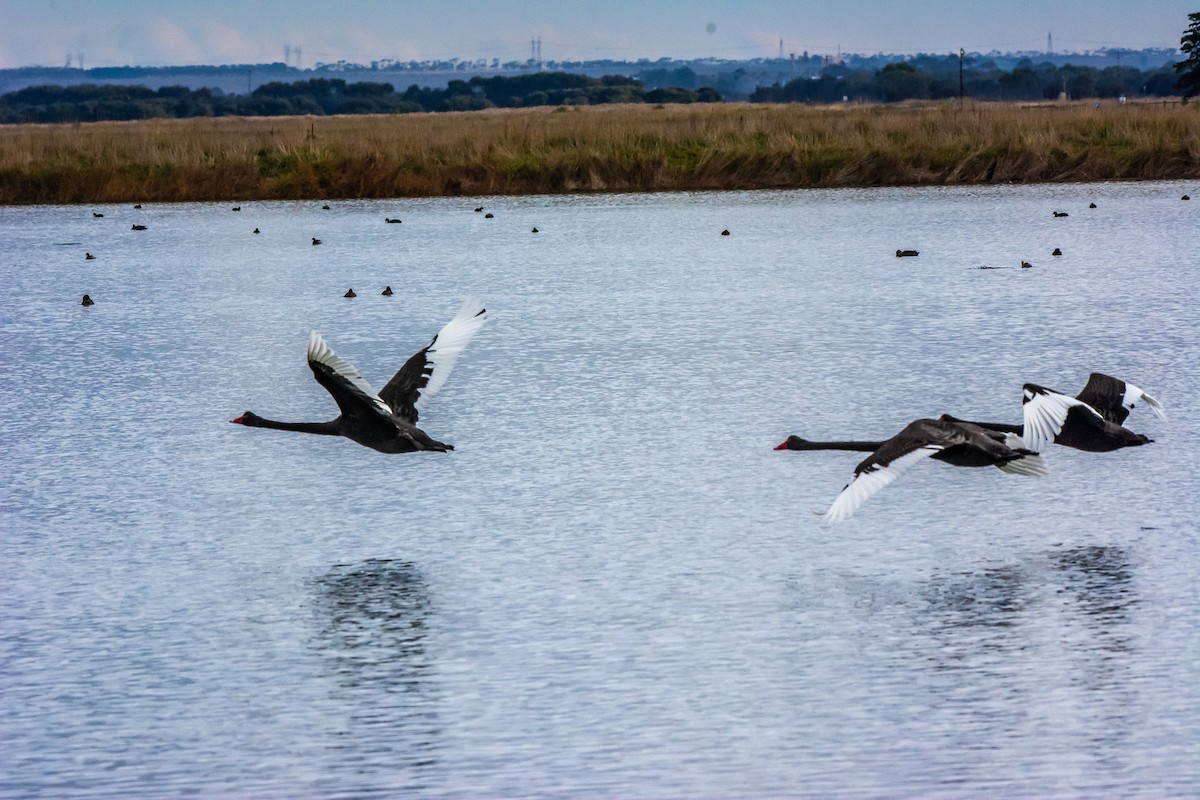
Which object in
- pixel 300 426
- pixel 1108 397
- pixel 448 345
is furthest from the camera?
pixel 448 345

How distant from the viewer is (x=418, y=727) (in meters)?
4.66

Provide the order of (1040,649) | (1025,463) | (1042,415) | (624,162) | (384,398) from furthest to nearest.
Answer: (624,162) < (384,398) < (1025,463) < (1042,415) < (1040,649)

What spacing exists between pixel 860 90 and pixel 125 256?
17011cm

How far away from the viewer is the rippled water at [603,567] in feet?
14.6

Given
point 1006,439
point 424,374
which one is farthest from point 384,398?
point 1006,439

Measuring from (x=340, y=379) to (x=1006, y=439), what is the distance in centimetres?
290

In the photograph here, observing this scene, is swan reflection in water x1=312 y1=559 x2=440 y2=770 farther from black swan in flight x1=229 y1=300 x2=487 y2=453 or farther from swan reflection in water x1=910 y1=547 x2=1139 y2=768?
swan reflection in water x1=910 y1=547 x2=1139 y2=768

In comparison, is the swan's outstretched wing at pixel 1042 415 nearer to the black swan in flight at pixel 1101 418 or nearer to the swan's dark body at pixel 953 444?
the swan's dark body at pixel 953 444

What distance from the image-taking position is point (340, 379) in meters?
7.12

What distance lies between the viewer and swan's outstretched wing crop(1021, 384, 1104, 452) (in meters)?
6.31

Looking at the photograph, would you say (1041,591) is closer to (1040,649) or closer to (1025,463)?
(1040,649)

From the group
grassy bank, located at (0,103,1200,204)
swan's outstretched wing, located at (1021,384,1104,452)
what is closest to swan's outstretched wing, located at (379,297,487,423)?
swan's outstretched wing, located at (1021,384,1104,452)

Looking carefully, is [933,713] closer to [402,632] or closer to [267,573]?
[402,632]

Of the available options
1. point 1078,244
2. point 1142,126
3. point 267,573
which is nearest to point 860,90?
point 1142,126
